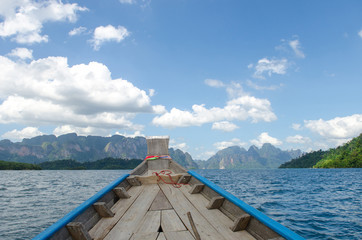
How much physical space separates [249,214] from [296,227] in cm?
889

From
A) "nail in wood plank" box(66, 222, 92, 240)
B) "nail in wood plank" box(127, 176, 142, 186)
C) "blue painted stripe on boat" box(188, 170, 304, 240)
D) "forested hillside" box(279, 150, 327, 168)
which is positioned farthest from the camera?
"forested hillside" box(279, 150, 327, 168)

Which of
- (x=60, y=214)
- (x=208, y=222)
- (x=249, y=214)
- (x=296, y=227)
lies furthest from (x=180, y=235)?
(x=60, y=214)

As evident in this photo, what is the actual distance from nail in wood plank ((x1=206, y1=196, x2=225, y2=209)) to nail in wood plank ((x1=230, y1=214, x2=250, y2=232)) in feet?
2.86

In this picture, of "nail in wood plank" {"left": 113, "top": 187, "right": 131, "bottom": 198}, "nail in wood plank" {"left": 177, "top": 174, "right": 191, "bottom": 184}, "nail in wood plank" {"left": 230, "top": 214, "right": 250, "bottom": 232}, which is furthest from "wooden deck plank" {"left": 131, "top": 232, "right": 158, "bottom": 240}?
"nail in wood plank" {"left": 177, "top": 174, "right": 191, "bottom": 184}

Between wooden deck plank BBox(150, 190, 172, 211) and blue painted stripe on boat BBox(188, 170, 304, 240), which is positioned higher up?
blue painted stripe on boat BBox(188, 170, 304, 240)

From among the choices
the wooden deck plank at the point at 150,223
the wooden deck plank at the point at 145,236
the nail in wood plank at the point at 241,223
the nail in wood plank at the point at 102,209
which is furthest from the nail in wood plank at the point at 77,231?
the nail in wood plank at the point at 241,223

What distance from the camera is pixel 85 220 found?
145 inches

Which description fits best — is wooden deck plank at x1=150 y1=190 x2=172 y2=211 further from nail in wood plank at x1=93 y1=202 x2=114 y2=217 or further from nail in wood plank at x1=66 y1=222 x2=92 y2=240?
nail in wood plank at x1=66 y1=222 x2=92 y2=240

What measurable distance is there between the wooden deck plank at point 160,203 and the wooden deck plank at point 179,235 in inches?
48.5

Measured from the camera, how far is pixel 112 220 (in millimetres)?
3988

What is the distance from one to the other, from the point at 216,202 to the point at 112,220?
1740 mm

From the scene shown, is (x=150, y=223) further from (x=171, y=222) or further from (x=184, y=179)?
(x=184, y=179)

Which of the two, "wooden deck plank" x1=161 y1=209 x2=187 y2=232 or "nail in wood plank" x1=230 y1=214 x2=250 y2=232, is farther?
"wooden deck plank" x1=161 y1=209 x2=187 y2=232

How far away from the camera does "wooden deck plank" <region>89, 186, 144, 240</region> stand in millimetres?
3495
